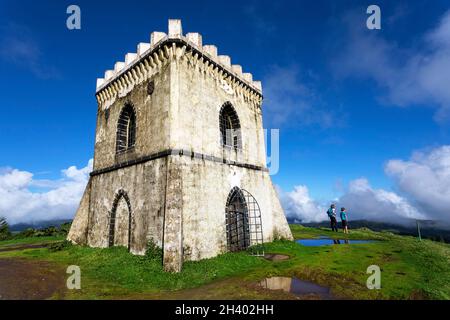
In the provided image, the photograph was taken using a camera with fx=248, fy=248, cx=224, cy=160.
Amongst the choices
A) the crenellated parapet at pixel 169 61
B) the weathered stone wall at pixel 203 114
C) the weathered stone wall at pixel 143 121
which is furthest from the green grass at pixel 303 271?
the crenellated parapet at pixel 169 61

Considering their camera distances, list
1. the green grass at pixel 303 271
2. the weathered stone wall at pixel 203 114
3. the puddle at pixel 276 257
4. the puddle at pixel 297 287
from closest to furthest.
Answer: the puddle at pixel 297 287, the green grass at pixel 303 271, the puddle at pixel 276 257, the weathered stone wall at pixel 203 114

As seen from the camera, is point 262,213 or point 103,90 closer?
point 262,213

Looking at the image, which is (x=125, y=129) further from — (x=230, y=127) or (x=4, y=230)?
(x=4, y=230)

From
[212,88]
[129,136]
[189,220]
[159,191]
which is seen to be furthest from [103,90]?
[189,220]

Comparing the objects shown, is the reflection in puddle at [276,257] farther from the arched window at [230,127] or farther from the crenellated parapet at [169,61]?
the crenellated parapet at [169,61]

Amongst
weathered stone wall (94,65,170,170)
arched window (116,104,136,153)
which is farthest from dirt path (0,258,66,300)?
arched window (116,104,136,153)

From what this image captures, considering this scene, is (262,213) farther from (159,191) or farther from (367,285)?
(367,285)

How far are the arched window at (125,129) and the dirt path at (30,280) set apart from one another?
6.85 metres

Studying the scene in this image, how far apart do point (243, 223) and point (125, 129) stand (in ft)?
29.4

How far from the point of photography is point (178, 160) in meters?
10.6

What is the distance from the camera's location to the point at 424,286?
677cm

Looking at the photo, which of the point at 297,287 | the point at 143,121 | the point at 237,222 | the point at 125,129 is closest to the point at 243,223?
the point at 237,222

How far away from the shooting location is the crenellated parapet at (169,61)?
1177 cm
